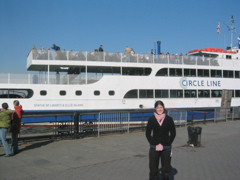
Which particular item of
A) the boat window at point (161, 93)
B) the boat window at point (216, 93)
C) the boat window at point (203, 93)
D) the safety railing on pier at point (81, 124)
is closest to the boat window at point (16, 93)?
the safety railing on pier at point (81, 124)

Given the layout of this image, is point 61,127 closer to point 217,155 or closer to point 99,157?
point 99,157

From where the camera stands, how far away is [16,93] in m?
18.1

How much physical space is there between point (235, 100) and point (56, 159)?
22105 mm

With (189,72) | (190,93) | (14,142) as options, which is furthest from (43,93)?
(189,72)

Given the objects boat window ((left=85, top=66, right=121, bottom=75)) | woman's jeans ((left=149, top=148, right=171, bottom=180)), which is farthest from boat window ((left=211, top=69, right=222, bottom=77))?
woman's jeans ((left=149, top=148, right=171, bottom=180))

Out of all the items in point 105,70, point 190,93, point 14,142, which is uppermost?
point 105,70

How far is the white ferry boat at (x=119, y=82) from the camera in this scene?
18.4 meters

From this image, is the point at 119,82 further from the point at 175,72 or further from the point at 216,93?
the point at 216,93

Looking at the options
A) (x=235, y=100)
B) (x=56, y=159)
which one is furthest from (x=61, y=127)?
(x=235, y=100)

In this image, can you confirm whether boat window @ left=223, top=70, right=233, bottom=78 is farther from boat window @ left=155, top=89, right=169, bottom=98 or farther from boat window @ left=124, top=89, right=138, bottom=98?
boat window @ left=124, top=89, right=138, bottom=98

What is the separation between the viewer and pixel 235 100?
83.7ft

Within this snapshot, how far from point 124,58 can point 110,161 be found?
1443cm

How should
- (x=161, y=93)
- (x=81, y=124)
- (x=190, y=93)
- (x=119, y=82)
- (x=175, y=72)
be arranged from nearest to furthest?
(x=81, y=124)
(x=119, y=82)
(x=161, y=93)
(x=175, y=72)
(x=190, y=93)

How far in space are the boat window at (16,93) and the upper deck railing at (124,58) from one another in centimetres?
243
